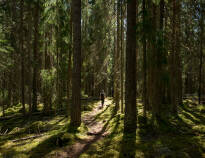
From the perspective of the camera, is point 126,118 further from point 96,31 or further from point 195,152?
point 96,31

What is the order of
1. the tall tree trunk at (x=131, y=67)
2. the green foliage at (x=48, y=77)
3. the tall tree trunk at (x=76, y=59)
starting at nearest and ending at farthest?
the tall tree trunk at (x=131, y=67)
the tall tree trunk at (x=76, y=59)
the green foliage at (x=48, y=77)

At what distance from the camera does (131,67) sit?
7.29 metres

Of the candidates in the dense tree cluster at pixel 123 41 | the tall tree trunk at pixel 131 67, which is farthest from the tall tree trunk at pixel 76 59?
the tall tree trunk at pixel 131 67

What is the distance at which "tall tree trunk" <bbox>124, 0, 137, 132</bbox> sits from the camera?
726 cm

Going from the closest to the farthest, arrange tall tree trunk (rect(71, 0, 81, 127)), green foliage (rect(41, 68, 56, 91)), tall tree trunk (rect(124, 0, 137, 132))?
tall tree trunk (rect(124, 0, 137, 132)), tall tree trunk (rect(71, 0, 81, 127)), green foliage (rect(41, 68, 56, 91))

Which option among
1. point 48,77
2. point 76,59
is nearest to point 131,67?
point 76,59

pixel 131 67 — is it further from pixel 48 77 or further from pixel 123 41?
pixel 48 77

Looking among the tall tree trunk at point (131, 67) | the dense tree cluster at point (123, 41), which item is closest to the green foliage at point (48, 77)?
the dense tree cluster at point (123, 41)

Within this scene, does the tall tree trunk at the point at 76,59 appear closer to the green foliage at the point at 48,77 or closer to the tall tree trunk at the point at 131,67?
the tall tree trunk at the point at 131,67

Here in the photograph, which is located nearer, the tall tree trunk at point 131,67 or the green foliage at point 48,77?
the tall tree trunk at point 131,67

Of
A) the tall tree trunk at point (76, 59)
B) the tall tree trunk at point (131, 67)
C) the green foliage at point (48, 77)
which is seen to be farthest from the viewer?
the green foliage at point (48, 77)

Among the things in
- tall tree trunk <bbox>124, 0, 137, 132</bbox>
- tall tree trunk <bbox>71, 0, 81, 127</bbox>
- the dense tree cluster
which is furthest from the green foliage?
tall tree trunk <bbox>124, 0, 137, 132</bbox>

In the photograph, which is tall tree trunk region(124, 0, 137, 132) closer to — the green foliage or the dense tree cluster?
the dense tree cluster

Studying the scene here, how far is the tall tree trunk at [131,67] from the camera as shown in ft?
23.8
